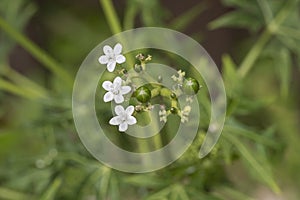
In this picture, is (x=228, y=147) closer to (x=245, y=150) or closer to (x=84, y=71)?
(x=245, y=150)

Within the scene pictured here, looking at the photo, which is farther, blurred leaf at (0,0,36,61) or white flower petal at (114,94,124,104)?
blurred leaf at (0,0,36,61)

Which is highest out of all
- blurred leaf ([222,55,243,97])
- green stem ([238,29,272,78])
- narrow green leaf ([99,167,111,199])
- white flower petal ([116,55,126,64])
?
green stem ([238,29,272,78])

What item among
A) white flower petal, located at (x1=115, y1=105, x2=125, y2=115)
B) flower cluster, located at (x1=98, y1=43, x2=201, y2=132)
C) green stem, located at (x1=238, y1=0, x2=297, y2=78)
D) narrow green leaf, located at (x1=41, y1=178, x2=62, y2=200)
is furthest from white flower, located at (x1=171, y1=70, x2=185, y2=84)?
green stem, located at (x1=238, y1=0, x2=297, y2=78)

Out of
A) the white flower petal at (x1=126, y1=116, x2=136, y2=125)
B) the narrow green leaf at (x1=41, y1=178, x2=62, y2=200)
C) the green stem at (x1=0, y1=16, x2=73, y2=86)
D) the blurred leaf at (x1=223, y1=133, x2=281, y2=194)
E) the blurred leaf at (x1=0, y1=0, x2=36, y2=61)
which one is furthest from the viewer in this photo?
the blurred leaf at (x1=0, y1=0, x2=36, y2=61)

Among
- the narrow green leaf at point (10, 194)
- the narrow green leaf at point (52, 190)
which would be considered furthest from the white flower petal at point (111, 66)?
the narrow green leaf at point (10, 194)

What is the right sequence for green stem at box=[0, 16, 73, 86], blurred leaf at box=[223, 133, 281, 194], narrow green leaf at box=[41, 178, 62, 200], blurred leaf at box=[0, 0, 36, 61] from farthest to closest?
blurred leaf at box=[0, 0, 36, 61]
green stem at box=[0, 16, 73, 86]
narrow green leaf at box=[41, 178, 62, 200]
blurred leaf at box=[223, 133, 281, 194]

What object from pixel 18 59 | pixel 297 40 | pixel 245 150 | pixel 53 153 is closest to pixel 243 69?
pixel 297 40

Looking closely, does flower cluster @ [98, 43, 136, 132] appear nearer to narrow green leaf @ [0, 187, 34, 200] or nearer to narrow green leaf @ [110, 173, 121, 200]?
narrow green leaf @ [110, 173, 121, 200]

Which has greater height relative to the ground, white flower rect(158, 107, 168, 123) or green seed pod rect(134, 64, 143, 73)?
green seed pod rect(134, 64, 143, 73)

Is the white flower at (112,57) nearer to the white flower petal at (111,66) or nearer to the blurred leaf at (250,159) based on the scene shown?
the white flower petal at (111,66)
